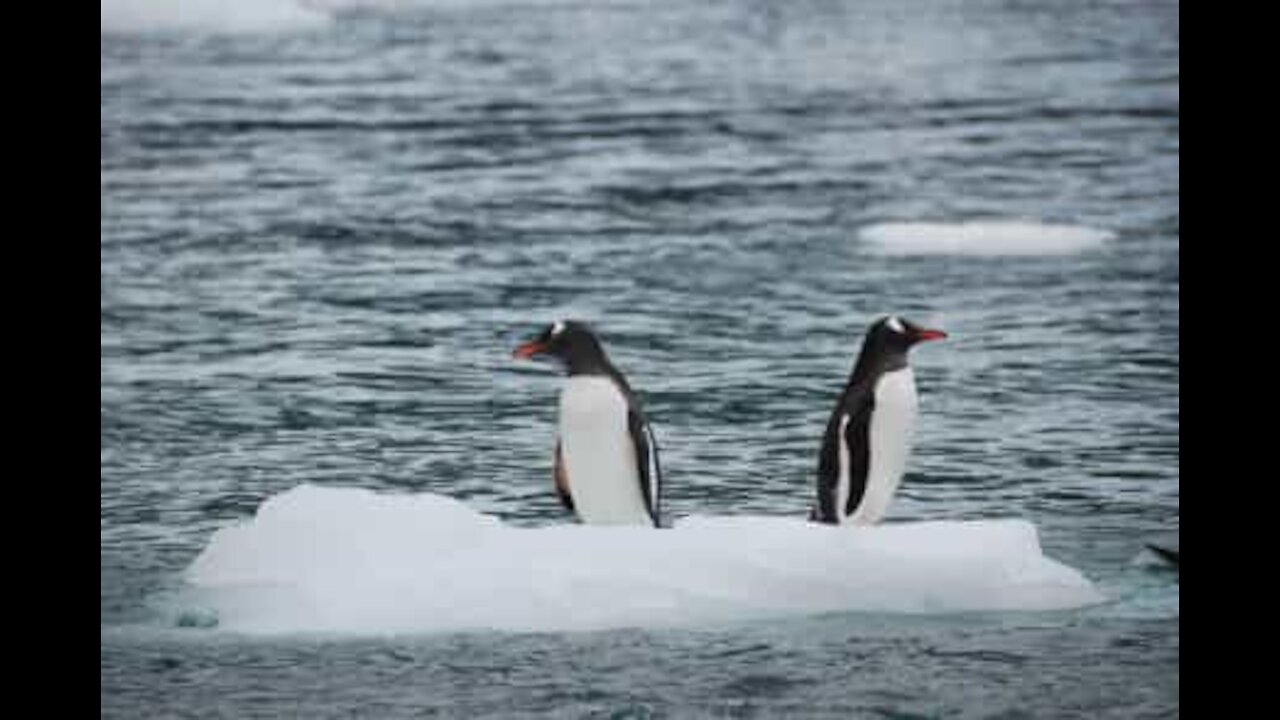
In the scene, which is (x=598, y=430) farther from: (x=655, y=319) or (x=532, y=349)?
(x=655, y=319)

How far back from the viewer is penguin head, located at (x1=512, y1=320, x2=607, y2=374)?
5.55 meters

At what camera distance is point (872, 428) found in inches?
221

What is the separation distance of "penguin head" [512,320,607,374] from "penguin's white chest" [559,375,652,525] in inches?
1.6

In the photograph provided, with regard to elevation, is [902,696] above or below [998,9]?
below

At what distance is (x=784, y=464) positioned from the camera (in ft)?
22.6

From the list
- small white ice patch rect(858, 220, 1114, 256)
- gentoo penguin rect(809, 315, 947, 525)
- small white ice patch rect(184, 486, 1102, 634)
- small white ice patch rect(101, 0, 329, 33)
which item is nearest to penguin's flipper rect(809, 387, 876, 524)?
gentoo penguin rect(809, 315, 947, 525)

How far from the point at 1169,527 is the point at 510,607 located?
5.66 feet

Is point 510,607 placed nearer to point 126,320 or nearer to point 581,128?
point 126,320

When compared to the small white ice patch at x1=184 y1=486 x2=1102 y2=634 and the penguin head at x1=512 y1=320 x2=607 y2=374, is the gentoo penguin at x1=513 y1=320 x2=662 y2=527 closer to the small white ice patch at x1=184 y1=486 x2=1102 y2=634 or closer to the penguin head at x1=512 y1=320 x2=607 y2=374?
the penguin head at x1=512 y1=320 x2=607 y2=374

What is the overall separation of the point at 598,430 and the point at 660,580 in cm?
59

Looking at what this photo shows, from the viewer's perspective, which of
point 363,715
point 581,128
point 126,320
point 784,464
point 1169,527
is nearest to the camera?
point 363,715

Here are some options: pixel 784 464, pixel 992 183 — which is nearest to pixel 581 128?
pixel 992 183

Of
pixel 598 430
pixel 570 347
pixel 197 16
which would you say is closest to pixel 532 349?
pixel 570 347

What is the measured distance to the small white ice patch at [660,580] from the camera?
201 inches
